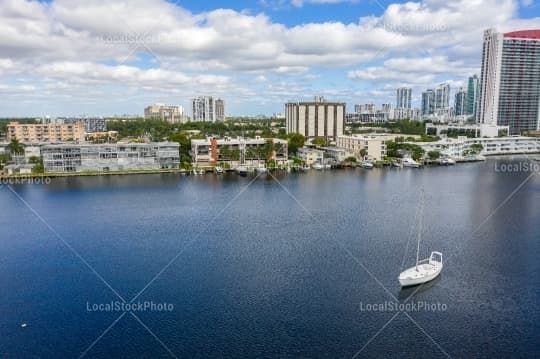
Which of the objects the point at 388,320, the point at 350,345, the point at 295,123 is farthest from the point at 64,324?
the point at 295,123

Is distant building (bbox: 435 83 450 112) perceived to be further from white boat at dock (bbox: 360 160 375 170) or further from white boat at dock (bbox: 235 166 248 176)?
white boat at dock (bbox: 235 166 248 176)

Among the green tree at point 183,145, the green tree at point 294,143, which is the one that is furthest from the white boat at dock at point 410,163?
the green tree at point 183,145

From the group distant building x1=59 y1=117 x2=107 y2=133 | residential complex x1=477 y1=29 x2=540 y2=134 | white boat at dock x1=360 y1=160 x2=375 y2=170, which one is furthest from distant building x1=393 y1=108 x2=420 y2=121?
white boat at dock x1=360 y1=160 x2=375 y2=170

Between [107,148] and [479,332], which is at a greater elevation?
[107,148]

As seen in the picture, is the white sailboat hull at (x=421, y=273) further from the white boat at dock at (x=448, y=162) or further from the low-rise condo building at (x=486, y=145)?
the low-rise condo building at (x=486, y=145)

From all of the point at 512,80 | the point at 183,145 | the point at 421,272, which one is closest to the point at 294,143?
the point at 183,145

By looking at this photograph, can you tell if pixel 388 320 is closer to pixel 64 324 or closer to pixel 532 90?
pixel 64 324

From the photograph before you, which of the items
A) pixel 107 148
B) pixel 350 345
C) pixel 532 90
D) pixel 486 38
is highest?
pixel 486 38
